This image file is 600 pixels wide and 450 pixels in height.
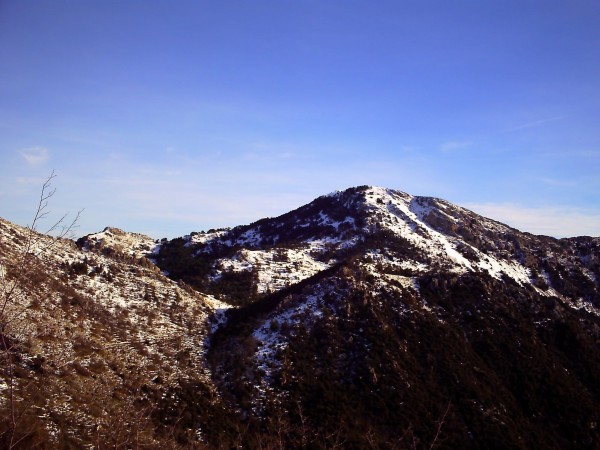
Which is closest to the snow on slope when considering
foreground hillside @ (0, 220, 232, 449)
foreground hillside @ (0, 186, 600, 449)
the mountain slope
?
foreground hillside @ (0, 186, 600, 449)

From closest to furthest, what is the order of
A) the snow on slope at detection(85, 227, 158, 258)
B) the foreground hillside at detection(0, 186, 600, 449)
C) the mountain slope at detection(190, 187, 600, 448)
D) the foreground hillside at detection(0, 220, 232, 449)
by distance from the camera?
the foreground hillside at detection(0, 220, 232, 449), the foreground hillside at detection(0, 186, 600, 449), the mountain slope at detection(190, 187, 600, 448), the snow on slope at detection(85, 227, 158, 258)

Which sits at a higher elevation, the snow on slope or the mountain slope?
the snow on slope

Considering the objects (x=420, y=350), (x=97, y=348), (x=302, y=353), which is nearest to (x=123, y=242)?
(x=97, y=348)

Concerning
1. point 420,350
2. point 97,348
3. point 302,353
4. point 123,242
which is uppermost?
point 123,242

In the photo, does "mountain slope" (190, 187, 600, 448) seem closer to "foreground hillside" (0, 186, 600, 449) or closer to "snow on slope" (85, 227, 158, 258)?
"foreground hillside" (0, 186, 600, 449)

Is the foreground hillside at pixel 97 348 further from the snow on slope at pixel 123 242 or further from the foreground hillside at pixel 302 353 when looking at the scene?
the snow on slope at pixel 123 242

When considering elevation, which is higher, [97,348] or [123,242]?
[123,242]

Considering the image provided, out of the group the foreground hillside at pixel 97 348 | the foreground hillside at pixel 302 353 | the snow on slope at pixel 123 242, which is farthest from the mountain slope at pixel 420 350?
the snow on slope at pixel 123 242

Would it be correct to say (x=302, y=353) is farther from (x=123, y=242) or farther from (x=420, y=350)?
(x=123, y=242)

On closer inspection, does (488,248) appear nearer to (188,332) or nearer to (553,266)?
(553,266)

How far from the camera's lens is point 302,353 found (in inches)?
1462

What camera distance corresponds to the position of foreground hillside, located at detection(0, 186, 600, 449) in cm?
2655

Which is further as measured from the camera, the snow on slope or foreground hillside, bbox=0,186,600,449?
the snow on slope

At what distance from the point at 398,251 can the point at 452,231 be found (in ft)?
60.5
